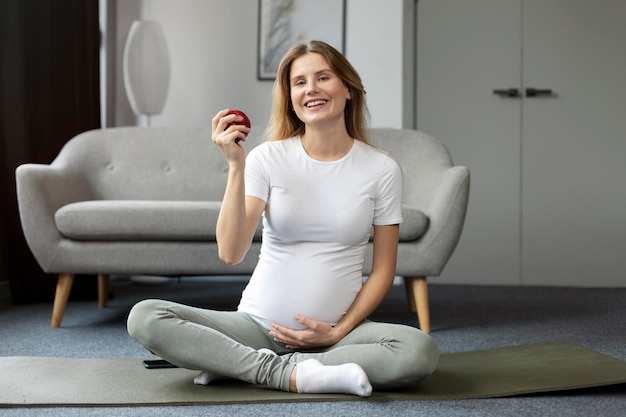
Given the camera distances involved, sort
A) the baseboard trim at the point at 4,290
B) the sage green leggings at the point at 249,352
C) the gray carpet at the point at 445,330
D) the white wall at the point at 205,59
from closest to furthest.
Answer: the gray carpet at the point at 445,330, the sage green leggings at the point at 249,352, the baseboard trim at the point at 4,290, the white wall at the point at 205,59

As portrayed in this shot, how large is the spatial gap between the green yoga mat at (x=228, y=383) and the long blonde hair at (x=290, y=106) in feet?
2.08

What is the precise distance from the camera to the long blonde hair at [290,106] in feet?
6.64

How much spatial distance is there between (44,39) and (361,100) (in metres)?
2.48

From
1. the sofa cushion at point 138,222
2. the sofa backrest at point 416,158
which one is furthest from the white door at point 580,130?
the sofa cushion at point 138,222

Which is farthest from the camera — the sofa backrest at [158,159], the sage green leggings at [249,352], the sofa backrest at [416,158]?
the sofa backrest at [158,159]

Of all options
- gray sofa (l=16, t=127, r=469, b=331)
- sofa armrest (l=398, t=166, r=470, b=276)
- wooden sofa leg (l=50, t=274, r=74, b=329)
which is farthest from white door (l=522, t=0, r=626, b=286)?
wooden sofa leg (l=50, t=274, r=74, b=329)

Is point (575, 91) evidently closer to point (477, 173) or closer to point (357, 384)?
point (477, 173)

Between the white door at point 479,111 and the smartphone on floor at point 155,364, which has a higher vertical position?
the white door at point 479,111

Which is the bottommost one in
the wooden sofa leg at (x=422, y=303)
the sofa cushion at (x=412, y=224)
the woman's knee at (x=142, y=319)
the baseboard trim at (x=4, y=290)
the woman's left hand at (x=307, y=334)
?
the baseboard trim at (x=4, y=290)

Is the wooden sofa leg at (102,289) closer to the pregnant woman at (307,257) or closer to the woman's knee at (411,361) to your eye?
the pregnant woman at (307,257)

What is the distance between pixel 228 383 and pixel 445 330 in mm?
1261

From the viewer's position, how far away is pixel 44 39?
4.06 m

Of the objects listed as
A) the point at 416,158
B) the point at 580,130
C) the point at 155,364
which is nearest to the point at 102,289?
the point at 416,158

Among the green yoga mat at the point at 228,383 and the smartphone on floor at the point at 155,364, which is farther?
the smartphone on floor at the point at 155,364
